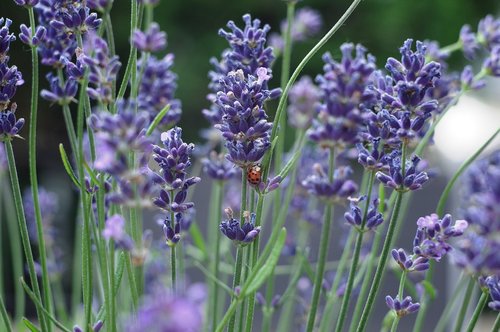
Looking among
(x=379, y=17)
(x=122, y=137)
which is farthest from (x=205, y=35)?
(x=122, y=137)

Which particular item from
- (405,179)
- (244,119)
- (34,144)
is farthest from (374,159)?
(34,144)

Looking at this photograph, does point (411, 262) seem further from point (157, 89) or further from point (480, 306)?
point (157, 89)

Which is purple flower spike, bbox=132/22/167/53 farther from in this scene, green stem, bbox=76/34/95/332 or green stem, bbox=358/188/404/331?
green stem, bbox=358/188/404/331

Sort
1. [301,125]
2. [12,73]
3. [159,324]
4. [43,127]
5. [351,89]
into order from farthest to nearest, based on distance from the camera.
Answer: [43,127], [301,125], [12,73], [351,89], [159,324]

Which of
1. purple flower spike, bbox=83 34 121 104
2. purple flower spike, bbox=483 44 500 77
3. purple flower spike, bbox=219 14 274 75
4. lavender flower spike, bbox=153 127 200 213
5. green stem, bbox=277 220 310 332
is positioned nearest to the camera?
purple flower spike, bbox=83 34 121 104

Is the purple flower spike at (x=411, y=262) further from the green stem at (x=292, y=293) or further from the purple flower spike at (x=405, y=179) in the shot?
the green stem at (x=292, y=293)

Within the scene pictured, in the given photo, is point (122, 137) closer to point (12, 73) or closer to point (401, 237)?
point (12, 73)

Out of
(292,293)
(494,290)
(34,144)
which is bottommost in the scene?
(292,293)

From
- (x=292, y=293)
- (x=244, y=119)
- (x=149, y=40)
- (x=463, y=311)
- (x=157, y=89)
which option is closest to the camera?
(x=149, y=40)

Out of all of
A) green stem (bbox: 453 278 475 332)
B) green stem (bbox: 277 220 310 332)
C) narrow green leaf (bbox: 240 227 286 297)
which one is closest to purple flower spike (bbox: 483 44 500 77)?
green stem (bbox: 453 278 475 332)

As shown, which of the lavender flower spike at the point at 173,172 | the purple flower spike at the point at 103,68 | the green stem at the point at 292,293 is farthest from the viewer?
the green stem at the point at 292,293

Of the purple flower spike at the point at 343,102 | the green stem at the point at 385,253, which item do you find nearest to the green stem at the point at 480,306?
the green stem at the point at 385,253
